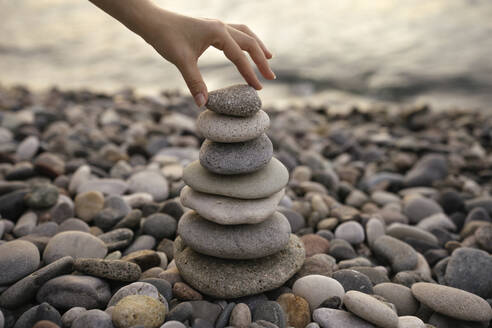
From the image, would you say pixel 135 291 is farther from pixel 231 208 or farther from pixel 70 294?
pixel 231 208

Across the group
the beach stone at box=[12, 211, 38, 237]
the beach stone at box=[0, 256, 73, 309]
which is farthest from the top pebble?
the beach stone at box=[12, 211, 38, 237]

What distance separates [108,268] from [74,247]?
458mm

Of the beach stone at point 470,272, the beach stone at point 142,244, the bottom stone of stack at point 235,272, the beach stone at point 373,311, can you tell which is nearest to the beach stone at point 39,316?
the bottom stone of stack at point 235,272

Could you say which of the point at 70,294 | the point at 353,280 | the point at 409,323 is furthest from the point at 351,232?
the point at 70,294

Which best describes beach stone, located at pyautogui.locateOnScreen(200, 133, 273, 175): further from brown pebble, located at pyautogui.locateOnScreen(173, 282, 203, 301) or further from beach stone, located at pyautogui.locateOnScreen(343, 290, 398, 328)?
beach stone, located at pyautogui.locateOnScreen(343, 290, 398, 328)

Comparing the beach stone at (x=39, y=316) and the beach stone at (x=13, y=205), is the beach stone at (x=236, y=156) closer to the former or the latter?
the beach stone at (x=39, y=316)

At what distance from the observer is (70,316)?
2.19m

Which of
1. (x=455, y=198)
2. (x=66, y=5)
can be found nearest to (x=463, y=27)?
(x=455, y=198)

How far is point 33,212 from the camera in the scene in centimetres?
336

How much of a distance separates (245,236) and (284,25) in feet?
32.2

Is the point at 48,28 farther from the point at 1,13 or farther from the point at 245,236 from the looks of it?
the point at 245,236

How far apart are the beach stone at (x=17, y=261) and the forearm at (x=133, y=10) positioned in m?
1.46

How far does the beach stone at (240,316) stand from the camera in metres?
2.21

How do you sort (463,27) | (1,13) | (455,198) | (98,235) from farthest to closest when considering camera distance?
1. (1,13)
2. (463,27)
3. (455,198)
4. (98,235)
